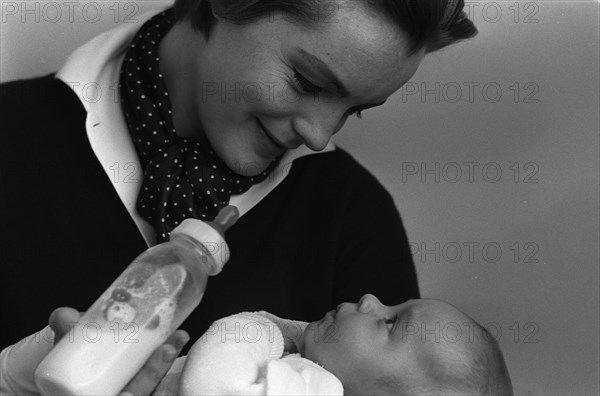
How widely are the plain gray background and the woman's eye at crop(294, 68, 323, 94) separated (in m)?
0.68

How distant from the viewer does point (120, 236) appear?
53.7 inches

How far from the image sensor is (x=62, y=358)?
35.6 inches

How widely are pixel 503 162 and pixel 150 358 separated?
44.7 inches

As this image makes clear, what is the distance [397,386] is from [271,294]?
1.52 feet

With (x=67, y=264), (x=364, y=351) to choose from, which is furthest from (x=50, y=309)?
(x=364, y=351)

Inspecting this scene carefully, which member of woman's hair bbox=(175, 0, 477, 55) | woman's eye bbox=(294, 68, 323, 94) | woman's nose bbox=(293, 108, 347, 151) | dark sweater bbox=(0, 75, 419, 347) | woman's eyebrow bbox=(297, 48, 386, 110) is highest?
woman's hair bbox=(175, 0, 477, 55)

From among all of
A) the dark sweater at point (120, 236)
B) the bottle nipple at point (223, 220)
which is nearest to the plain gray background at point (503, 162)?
the dark sweater at point (120, 236)

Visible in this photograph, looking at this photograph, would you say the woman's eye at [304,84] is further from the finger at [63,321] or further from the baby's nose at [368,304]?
the finger at [63,321]

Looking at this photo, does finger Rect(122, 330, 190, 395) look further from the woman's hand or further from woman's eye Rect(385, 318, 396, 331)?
woman's eye Rect(385, 318, 396, 331)

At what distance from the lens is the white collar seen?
4.47ft

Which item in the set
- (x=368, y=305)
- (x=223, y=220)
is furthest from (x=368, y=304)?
(x=223, y=220)

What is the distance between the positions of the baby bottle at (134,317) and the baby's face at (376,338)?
20cm

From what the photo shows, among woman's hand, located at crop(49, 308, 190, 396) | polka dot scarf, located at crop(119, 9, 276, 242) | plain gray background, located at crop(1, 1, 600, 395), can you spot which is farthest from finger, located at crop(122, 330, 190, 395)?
plain gray background, located at crop(1, 1, 600, 395)

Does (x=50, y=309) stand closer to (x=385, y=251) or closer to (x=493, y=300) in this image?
(x=385, y=251)
